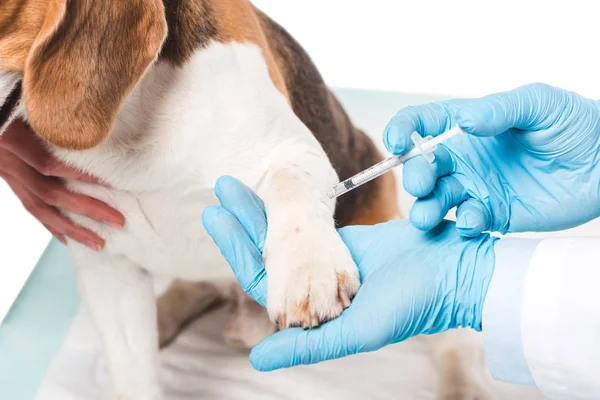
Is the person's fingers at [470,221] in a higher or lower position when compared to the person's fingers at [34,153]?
lower

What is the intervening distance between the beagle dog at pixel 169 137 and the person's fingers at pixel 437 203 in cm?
18

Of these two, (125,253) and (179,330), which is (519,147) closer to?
(125,253)

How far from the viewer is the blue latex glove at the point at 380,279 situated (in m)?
1.55

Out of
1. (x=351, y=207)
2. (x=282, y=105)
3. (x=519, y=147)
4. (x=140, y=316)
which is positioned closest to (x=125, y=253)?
(x=140, y=316)

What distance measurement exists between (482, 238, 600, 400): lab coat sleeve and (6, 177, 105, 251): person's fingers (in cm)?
106

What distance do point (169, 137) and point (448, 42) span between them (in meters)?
2.40

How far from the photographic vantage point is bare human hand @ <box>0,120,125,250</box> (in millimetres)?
1994

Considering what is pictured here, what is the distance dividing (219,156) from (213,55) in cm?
24

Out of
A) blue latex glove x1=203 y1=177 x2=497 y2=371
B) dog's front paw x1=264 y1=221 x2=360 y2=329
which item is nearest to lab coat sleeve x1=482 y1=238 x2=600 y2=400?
blue latex glove x1=203 y1=177 x2=497 y2=371

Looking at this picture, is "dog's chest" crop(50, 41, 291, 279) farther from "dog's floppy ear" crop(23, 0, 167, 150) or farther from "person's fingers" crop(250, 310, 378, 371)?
"person's fingers" crop(250, 310, 378, 371)

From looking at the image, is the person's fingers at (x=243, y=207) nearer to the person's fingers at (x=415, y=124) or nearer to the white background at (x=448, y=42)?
the person's fingers at (x=415, y=124)

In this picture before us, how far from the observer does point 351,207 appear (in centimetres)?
264

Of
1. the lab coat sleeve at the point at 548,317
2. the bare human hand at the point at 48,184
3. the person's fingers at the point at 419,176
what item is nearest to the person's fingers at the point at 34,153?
the bare human hand at the point at 48,184

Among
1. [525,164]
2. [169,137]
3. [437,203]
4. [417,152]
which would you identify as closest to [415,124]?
[417,152]
